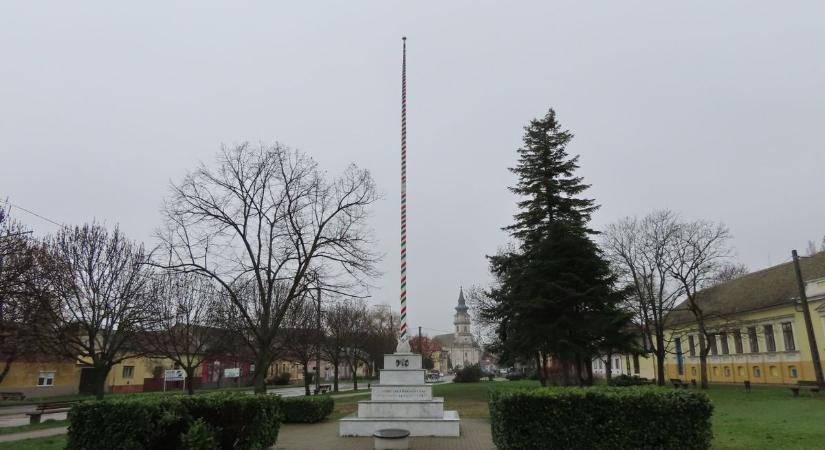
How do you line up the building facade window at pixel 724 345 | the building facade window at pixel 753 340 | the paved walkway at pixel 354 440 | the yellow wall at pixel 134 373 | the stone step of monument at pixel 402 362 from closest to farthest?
1. the paved walkway at pixel 354 440
2. the stone step of monument at pixel 402 362
3. the building facade window at pixel 753 340
4. the building facade window at pixel 724 345
5. the yellow wall at pixel 134 373

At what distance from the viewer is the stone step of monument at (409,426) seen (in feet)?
49.8

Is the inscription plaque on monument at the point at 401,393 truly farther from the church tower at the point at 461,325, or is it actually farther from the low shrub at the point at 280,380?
the church tower at the point at 461,325

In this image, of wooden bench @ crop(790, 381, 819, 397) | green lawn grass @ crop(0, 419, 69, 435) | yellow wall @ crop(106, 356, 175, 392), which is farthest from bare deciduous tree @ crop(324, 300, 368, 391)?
wooden bench @ crop(790, 381, 819, 397)

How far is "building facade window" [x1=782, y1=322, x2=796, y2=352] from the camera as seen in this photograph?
36.2 m

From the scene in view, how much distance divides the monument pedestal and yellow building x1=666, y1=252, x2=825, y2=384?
27.3 metres

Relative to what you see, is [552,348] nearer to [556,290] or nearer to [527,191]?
[556,290]

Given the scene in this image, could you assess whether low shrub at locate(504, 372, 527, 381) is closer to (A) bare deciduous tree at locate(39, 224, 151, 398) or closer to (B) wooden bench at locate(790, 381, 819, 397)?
(B) wooden bench at locate(790, 381, 819, 397)

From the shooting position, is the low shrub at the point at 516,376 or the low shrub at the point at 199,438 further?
the low shrub at the point at 516,376

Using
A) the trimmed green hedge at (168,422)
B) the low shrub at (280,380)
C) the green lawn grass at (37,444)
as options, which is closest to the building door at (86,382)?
the low shrub at (280,380)

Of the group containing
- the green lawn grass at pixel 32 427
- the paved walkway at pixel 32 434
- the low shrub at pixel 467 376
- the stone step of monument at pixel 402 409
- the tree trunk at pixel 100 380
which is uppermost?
the tree trunk at pixel 100 380

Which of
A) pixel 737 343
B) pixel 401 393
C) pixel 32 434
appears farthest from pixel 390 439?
pixel 737 343

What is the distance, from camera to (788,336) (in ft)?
120

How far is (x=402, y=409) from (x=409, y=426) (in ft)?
2.01

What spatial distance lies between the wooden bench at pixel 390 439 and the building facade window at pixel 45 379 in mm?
44233
